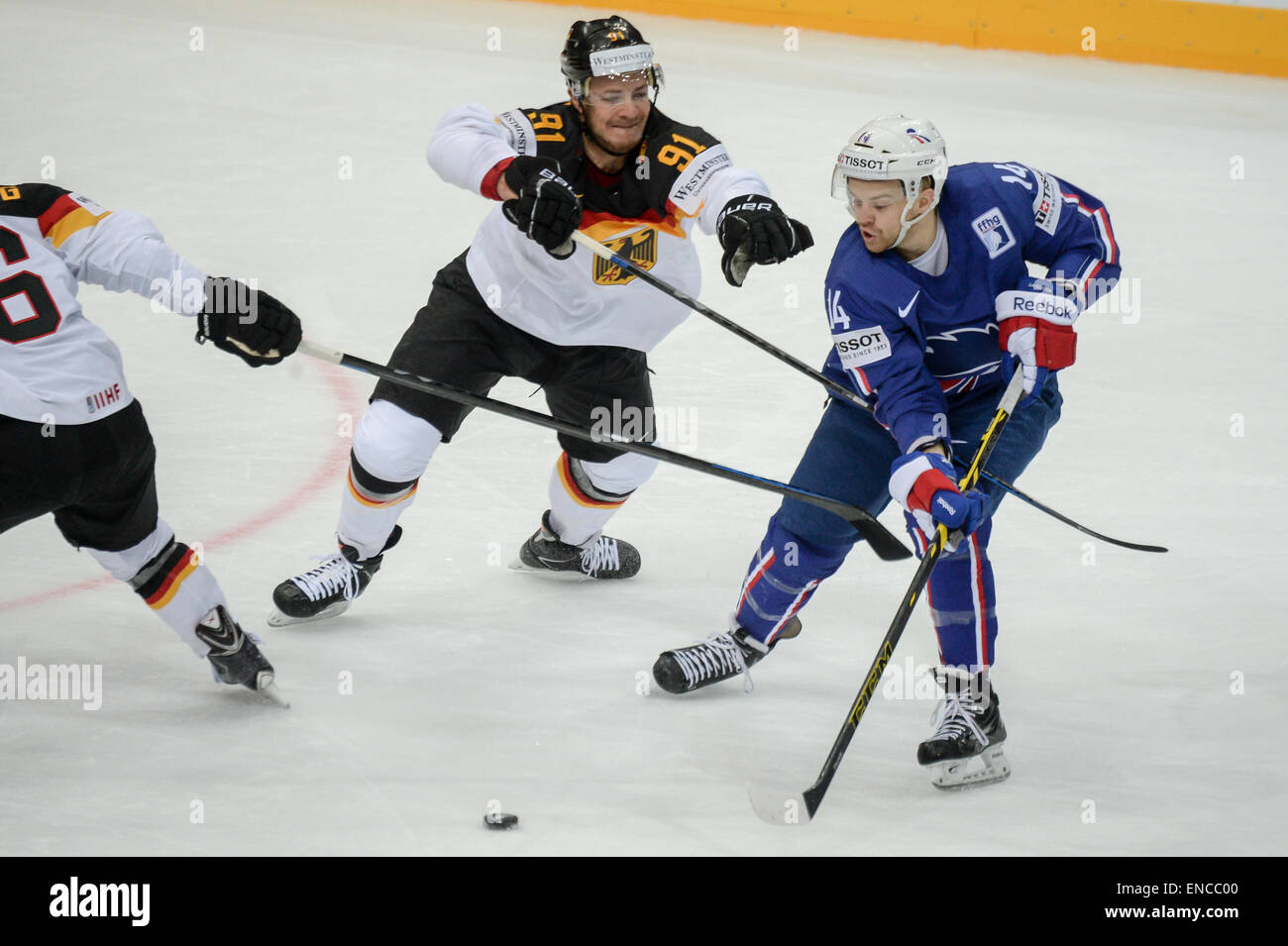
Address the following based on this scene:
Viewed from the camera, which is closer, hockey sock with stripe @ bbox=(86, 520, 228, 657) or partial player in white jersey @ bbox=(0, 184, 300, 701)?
partial player in white jersey @ bbox=(0, 184, 300, 701)

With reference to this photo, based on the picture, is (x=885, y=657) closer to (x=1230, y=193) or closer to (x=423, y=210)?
(x=423, y=210)

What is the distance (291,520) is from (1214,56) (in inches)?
232

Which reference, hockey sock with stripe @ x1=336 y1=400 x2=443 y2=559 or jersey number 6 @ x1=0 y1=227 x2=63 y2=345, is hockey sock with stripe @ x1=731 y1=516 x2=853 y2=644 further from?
jersey number 6 @ x1=0 y1=227 x2=63 y2=345

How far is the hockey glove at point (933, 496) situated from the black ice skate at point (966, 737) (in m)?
0.33

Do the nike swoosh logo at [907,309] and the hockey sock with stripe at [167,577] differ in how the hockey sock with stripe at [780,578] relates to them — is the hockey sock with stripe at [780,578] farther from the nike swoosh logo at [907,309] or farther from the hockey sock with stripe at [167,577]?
the hockey sock with stripe at [167,577]

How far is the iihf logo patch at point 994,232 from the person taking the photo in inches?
115

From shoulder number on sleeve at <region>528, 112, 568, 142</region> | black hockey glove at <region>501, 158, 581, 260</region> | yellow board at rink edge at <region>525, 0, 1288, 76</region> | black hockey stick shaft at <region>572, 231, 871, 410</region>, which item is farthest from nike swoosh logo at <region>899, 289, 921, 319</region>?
yellow board at rink edge at <region>525, 0, 1288, 76</region>

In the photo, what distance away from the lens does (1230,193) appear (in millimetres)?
6555

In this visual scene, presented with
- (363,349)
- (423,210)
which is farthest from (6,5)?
(363,349)

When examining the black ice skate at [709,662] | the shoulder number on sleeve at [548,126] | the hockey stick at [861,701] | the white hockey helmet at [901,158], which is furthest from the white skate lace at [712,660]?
the shoulder number on sleeve at [548,126]

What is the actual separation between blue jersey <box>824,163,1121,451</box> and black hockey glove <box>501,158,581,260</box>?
529 mm

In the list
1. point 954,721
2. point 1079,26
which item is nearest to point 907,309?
point 954,721

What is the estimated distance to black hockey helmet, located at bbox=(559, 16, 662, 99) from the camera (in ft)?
10.4

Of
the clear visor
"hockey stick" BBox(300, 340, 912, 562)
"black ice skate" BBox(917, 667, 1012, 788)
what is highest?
the clear visor
